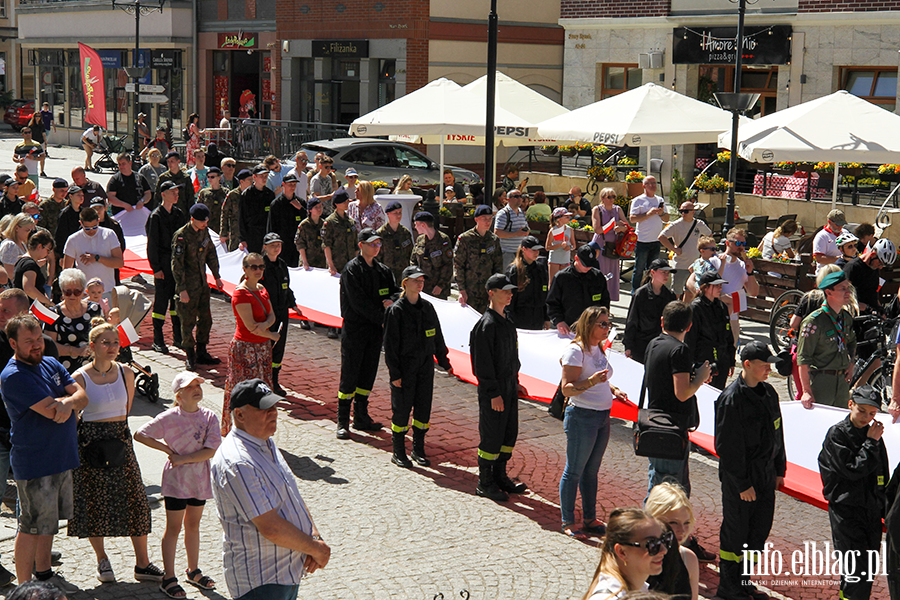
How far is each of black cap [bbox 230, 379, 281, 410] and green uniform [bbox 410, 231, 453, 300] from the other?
24.6ft

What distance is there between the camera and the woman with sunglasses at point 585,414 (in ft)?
25.8

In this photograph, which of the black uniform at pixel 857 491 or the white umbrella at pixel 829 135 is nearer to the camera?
the black uniform at pixel 857 491

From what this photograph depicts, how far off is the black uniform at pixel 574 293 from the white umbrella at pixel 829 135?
18.8 feet

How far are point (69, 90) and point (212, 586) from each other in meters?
46.3

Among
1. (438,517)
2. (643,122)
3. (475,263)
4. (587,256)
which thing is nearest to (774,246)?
(643,122)

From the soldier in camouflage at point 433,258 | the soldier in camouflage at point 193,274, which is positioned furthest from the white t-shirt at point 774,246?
the soldier in camouflage at point 193,274

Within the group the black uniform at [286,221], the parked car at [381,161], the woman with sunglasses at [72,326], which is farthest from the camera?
the parked car at [381,161]

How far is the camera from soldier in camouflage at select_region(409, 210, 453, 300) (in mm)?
12786

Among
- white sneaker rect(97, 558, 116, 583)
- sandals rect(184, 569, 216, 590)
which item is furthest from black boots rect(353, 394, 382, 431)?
white sneaker rect(97, 558, 116, 583)

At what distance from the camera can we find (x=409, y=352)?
30.9 ft

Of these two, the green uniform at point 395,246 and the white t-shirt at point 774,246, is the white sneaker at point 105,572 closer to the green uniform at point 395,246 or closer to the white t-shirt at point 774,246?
the green uniform at point 395,246

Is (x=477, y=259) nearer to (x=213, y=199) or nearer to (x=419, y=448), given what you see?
(x=419, y=448)

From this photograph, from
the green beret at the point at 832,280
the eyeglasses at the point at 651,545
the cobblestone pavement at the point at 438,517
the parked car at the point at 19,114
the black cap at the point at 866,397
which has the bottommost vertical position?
the cobblestone pavement at the point at 438,517

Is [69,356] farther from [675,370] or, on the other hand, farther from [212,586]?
[675,370]
